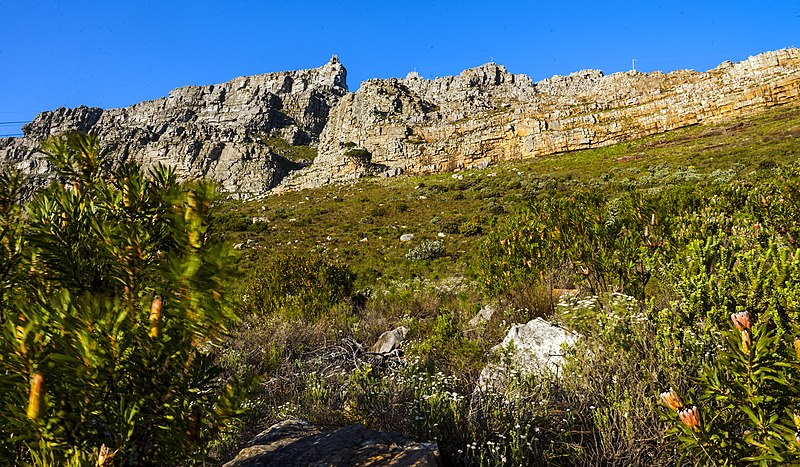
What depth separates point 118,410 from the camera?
0.97 m

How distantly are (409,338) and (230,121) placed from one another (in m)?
120

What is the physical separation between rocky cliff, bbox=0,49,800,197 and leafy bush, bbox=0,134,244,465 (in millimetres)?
31390

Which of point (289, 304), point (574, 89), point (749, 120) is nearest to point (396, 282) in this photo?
point (289, 304)

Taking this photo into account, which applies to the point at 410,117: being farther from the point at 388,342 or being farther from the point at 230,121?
the point at 388,342

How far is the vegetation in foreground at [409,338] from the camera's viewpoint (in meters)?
0.90

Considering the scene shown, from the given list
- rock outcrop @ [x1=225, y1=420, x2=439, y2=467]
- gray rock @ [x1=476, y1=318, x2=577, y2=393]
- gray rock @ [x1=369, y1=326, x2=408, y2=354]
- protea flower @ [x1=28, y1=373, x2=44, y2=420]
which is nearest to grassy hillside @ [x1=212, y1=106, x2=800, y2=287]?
gray rock @ [x1=369, y1=326, x2=408, y2=354]

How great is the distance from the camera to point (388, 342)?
5.74 m

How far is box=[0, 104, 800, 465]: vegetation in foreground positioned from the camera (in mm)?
902

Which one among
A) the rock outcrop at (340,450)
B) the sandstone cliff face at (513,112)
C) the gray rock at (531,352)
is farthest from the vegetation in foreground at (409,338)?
the sandstone cliff face at (513,112)

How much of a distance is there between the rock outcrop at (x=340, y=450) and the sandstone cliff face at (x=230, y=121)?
77916 mm

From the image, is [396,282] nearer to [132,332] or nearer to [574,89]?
[132,332]

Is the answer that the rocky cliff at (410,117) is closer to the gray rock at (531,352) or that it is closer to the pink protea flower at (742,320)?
the gray rock at (531,352)

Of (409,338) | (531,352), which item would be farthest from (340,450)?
(409,338)

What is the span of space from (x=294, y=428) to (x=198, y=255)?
7.44 ft
